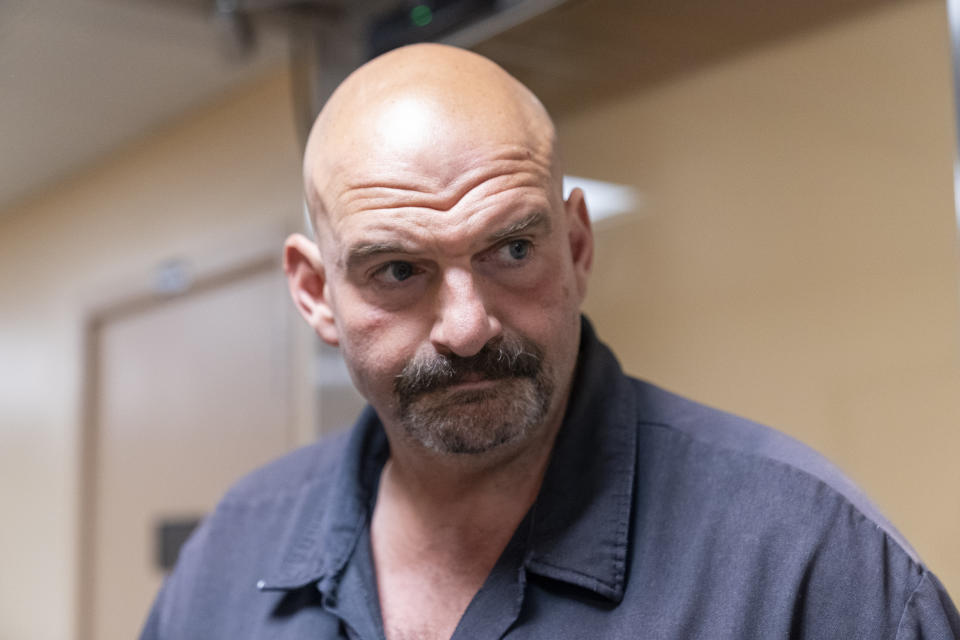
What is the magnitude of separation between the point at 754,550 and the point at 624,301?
18.0 inches

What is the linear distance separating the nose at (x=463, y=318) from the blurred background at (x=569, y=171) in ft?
1.22

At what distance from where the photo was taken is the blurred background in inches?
38.9

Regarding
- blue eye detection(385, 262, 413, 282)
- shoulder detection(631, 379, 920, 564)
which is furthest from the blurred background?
blue eye detection(385, 262, 413, 282)

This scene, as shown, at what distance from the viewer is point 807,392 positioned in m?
1.06

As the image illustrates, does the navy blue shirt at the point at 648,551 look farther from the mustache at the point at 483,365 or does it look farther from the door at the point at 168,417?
the door at the point at 168,417

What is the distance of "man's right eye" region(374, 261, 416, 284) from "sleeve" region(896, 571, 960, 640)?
495 millimetres

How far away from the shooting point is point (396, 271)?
3.05 ft

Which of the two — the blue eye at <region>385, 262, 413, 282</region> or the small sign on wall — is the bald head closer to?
the blue eye at <region>385, 262, 413, 282</region>

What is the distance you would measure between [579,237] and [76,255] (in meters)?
2.84

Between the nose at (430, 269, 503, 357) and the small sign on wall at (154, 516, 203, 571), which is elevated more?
the nose at (430, 269, 503, 357)

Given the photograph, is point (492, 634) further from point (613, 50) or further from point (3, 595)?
point (3, 595)

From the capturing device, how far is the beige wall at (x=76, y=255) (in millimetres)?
2605

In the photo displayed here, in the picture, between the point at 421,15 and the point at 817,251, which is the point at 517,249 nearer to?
the point at 817,251

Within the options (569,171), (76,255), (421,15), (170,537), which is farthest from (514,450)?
(76,255)
